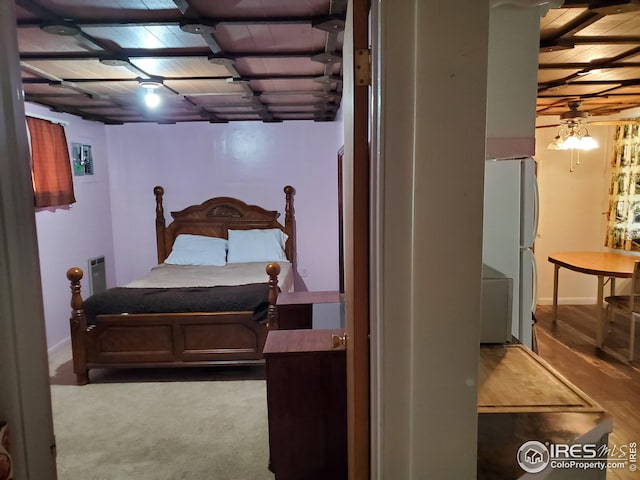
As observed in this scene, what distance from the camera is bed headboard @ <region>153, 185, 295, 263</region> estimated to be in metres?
4.82

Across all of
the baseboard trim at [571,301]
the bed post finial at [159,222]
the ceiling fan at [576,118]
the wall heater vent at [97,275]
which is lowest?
the baseboard trim at [571,301]

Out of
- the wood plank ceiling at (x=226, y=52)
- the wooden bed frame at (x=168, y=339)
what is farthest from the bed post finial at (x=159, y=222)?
the wooden bed frame at (x=168, y=339)

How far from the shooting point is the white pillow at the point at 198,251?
4.47m

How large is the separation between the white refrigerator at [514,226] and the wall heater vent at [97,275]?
4073 mm

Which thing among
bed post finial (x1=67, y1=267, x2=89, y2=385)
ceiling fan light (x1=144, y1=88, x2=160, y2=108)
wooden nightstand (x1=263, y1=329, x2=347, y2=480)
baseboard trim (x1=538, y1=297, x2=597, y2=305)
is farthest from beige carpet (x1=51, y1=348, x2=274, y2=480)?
baseboard trim (x1=538, y1=297, x2=597, y2=305)

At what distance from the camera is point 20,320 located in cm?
88

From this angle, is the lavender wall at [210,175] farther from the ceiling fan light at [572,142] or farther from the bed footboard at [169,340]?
the ceiling fan light at [572,142]

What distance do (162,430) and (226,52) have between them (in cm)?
223

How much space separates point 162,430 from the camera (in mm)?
2625

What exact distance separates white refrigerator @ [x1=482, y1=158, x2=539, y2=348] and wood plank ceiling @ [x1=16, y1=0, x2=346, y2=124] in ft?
3.21

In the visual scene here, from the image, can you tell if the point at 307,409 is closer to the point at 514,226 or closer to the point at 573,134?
the point at 514,226

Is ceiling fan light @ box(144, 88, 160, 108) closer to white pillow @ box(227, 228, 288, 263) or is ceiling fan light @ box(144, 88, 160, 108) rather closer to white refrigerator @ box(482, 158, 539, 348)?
white pillow @ box(227, 228, 288, 263)

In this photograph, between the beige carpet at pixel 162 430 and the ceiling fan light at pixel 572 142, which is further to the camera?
the ceiling fan light at pixel 572 142

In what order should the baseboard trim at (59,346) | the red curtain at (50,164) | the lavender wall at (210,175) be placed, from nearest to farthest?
the red curtain at (50,164)
the baseboard trim at (59,346)
the lavender wall at (210,175)
